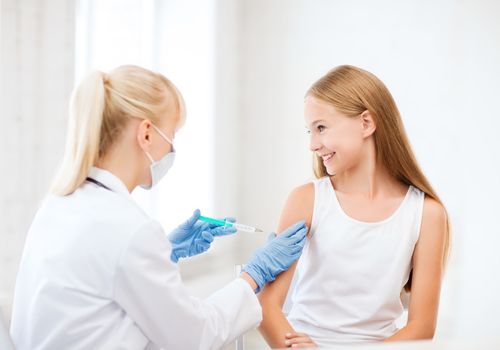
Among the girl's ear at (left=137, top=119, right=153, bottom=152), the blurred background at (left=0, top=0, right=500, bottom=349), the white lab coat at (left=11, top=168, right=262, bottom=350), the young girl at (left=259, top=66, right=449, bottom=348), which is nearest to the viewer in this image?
the white lab coat at (left=11, top=168, right=262, bottom=350)

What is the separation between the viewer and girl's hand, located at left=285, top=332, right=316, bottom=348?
1.48 metres

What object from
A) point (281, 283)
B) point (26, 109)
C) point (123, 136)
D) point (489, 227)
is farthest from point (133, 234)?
point (489, 227)

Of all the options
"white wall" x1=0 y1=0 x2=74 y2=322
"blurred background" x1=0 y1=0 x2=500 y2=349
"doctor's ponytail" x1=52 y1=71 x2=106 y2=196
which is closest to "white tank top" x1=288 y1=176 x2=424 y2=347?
"doctor's ponytail" x1=52 y1=71 x2=106 y2=196

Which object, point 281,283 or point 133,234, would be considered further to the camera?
point 281,283

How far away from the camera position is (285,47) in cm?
375

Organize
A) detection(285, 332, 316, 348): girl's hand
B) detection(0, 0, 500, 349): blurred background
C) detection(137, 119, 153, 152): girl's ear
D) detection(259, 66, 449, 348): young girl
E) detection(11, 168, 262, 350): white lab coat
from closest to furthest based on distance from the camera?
detection(11, 168, 262, 350): white lab coat → detection(137, 119, 153, 152): girl's ear → detection(285, 332, 316, 348): girl's hand → detection(259, 66, 449, 348): young girl → detection(0, 0, 500, 349): blurred background

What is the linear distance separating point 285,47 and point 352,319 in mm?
2429

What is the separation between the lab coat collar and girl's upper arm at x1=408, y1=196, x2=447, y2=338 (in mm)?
765

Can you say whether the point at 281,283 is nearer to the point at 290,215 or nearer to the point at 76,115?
the point at 290,215

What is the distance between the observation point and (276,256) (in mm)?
1560

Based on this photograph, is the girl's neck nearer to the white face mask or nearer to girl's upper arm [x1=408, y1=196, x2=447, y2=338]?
girl's upper arm [x1=408, y1=196, x2=447, y2=338]

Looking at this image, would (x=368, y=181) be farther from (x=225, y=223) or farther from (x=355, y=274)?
(x=225, y=223)

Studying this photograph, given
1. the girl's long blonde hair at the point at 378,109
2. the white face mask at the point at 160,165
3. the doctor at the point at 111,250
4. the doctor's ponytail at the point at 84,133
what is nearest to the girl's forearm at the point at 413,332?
the girl's long blonde hair at the point at 378,109

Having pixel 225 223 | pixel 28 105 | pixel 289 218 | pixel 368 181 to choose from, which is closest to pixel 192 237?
pixel 225 223
